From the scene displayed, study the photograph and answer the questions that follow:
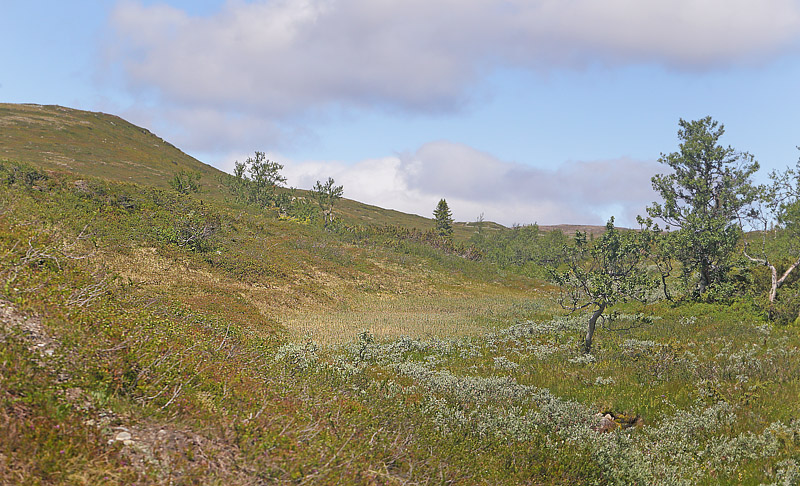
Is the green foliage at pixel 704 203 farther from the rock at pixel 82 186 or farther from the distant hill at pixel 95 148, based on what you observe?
the distant hill at pixel 95 148

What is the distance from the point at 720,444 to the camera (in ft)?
31.2

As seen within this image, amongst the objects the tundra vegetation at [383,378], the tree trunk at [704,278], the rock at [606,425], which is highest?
the tree trunk at [704,278]

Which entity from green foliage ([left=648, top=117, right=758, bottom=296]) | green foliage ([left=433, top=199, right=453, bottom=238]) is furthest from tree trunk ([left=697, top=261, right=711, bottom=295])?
green foliage ([left=433, top=199, right=453, bottom=238])

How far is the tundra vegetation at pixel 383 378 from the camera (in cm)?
596

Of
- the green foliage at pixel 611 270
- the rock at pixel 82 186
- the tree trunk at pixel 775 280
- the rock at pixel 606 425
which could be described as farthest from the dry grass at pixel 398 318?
the rock at pixel 82 186

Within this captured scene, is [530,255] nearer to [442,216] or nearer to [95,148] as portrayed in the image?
[442,216]

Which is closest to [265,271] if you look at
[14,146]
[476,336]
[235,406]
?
[476,336]

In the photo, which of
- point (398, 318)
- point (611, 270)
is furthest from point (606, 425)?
point (398, 318)

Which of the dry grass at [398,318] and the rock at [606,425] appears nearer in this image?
the rock at [606,425]

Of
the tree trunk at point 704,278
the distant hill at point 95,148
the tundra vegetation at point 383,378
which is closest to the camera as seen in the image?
the tundra vegetation at point 383,378

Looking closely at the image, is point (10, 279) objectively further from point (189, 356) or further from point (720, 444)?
point (720, 444)

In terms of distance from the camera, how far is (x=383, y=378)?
1365cm

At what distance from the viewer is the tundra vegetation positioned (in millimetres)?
5957

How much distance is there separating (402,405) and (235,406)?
431 centimetres
